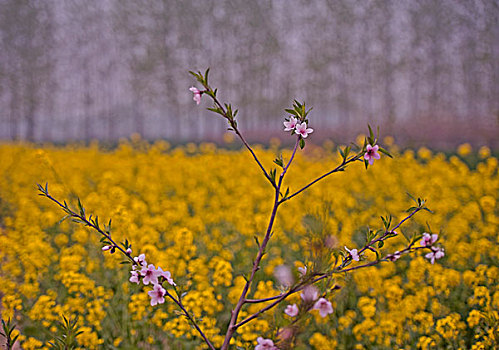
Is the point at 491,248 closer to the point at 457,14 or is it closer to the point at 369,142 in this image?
the point at 369,142

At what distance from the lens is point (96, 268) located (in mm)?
4258

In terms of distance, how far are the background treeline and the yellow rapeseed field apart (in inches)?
318

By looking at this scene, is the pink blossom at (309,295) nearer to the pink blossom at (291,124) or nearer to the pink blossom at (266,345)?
the pink blossom at (266,345)

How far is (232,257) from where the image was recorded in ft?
15.5

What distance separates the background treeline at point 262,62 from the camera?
50.8 ft

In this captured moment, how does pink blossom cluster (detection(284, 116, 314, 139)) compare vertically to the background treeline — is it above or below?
below

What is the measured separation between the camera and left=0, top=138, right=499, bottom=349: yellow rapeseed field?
3105 millimetres

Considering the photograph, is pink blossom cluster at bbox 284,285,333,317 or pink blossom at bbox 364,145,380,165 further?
pink blossom at bbox 364,145,380,165

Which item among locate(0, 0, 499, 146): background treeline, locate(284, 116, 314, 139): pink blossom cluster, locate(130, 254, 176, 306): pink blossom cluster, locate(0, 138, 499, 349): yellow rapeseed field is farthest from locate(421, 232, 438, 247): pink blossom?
locate(0, 0, 499, 146): background treeline

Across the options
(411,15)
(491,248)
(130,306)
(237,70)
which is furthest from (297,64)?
(130,306)

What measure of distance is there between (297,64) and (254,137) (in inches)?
161

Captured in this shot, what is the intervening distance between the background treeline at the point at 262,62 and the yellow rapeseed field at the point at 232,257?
8.09m

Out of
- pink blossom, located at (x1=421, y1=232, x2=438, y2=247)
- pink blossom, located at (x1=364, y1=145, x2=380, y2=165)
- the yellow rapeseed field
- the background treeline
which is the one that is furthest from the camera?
the background treeline

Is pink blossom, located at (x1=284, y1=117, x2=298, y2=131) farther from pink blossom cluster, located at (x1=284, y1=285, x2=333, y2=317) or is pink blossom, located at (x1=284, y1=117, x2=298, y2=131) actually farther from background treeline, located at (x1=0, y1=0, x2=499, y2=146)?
background treeline, located at (x1=0, y1=0, x2=499, y2=146)
